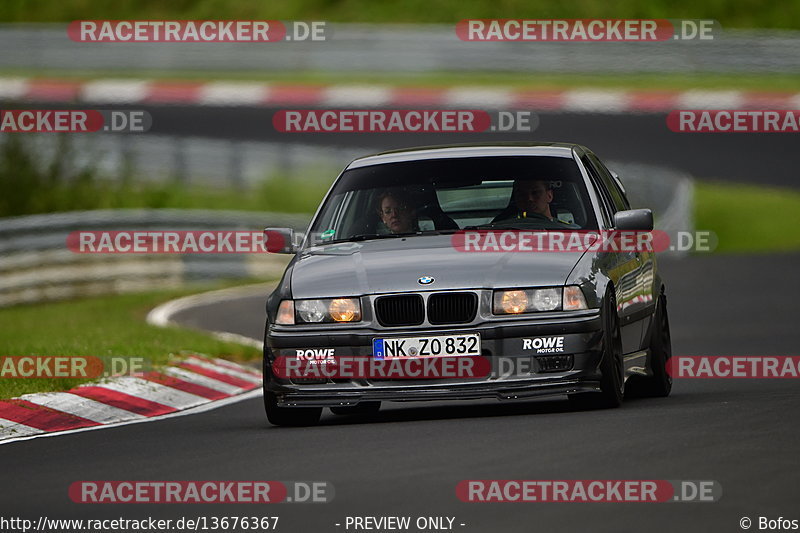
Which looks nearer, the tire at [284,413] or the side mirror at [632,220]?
the tire at [284,413]

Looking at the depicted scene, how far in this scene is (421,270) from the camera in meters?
9.91

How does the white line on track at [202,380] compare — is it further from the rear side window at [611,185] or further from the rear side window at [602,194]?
the rear side window at [602,194]

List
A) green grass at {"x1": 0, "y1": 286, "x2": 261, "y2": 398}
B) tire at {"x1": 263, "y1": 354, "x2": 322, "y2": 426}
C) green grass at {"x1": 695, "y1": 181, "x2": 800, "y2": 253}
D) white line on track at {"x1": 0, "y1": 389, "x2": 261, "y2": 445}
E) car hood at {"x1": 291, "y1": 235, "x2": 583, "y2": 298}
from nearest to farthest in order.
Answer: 1. car hood at {"x1": 291, "y1": 235, "x2": 583, "y2": 298}
2. tire at {"x1": 263, "y1": 354, "x2": 322, "y2": 426}
3. white line on track at {"x1": 0, "y1": 389, "x2": 261, "y2": 445}
4. green grass at {"x1": 0, "y1": 286, "x2": 261, "y2": 398}
5. green grass at {"x1": 695, "y1": 181, "x2": 800, "y2": 253}

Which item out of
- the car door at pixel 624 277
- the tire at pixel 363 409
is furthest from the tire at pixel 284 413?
the car door at pixel 624 277

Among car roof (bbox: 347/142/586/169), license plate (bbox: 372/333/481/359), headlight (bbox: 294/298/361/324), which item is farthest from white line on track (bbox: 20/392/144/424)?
license plate (bbox: 372/333/481/359)

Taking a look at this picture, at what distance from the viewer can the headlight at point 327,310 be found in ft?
32.5

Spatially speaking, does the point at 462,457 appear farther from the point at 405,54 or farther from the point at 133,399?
the point at 405,54

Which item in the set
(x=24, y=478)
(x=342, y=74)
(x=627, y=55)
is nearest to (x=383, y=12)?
(x=342, y=74)

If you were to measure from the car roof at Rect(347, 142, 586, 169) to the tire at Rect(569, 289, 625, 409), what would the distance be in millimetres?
1346

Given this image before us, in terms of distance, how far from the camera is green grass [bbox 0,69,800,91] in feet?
117

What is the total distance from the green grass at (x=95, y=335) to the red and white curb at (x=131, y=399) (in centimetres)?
27

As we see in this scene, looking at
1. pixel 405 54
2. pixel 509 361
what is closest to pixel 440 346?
pixel 509 361

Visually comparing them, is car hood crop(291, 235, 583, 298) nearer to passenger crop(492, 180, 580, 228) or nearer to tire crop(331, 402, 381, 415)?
passenger crop(492, 180, 580, 228)

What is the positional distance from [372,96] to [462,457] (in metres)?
27.7
